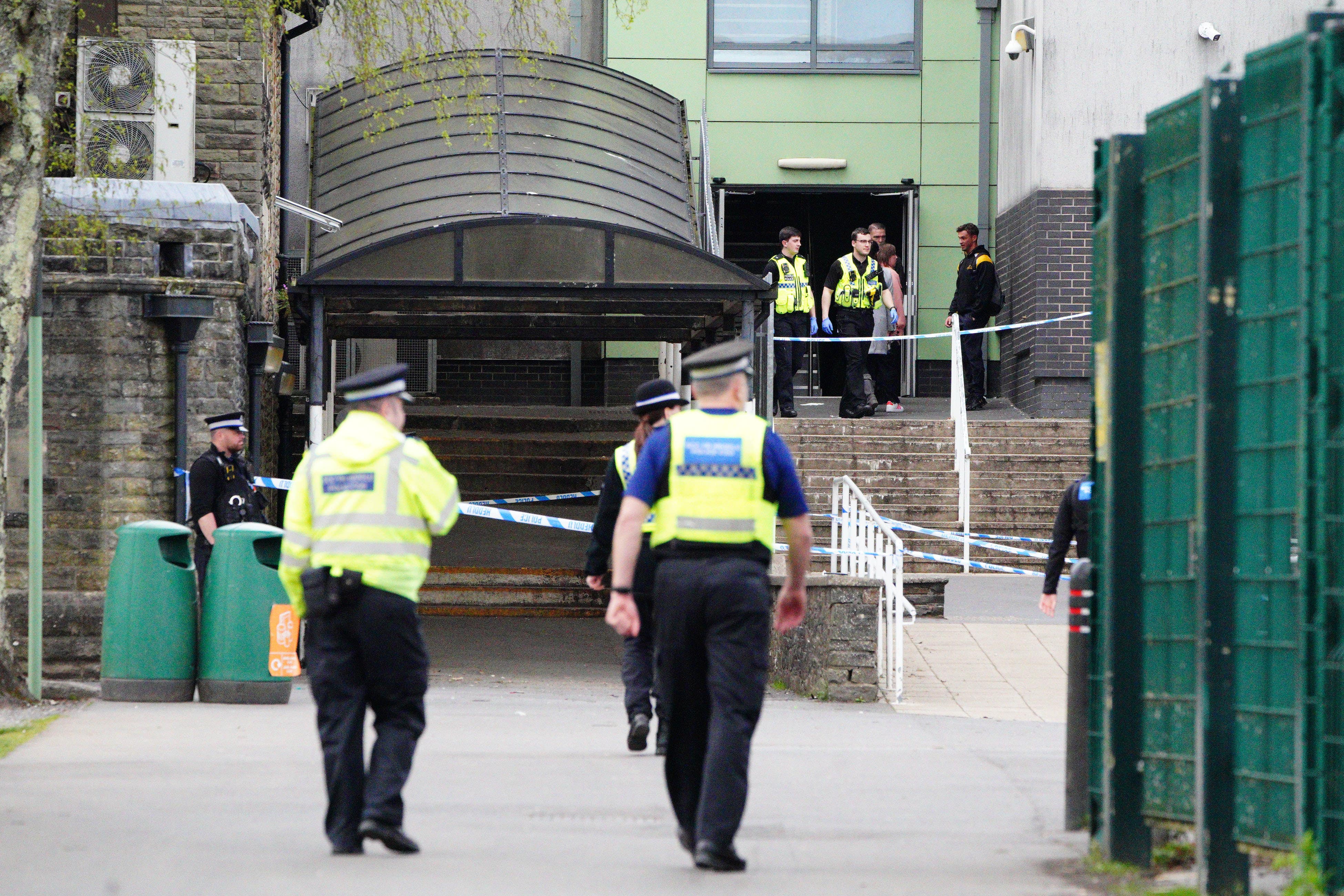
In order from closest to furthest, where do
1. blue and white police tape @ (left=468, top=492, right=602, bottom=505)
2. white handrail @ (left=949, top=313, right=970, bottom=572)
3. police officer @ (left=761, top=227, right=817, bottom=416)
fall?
blue and white police tape @ (left=468, top=492, right=602, bottom=505) → white handrail @ (left=949, top=313, right=970, bottom=572) → police officer @ (left=761, top=227, right=817, bottom=416)

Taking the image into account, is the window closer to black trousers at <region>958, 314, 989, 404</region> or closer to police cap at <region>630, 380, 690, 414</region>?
black trousers at <region>958, 314, 989, 404</region>

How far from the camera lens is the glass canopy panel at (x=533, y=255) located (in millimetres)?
12898

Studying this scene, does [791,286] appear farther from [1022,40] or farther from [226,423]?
[226,423]

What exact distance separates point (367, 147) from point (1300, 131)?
13.7m

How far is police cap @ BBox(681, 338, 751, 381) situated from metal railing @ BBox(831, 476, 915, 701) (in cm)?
507

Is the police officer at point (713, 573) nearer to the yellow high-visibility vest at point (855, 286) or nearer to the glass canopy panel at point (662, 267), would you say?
the glass canopy panel at point (662, 267)

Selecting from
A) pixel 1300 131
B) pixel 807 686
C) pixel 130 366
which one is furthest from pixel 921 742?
pixel 130 366

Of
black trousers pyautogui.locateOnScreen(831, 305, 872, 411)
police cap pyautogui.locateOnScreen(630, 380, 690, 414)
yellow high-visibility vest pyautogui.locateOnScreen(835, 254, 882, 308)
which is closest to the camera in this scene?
police cap pyautogui.locateOnScreen(630, 380, 690, 414)

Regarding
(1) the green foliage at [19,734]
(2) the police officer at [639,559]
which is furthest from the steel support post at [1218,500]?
(1) the green foliage at [19,734]

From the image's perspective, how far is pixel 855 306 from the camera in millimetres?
18797

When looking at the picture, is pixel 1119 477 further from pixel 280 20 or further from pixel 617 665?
pixel 280 20

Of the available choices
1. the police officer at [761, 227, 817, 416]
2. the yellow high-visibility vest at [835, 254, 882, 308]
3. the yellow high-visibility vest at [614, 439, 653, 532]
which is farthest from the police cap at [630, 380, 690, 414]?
the yellow high-visibility vest at [835, 254, 882, 308]

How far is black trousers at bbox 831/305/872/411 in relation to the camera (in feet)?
60.8

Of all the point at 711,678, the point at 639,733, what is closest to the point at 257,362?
the point at 639,733
